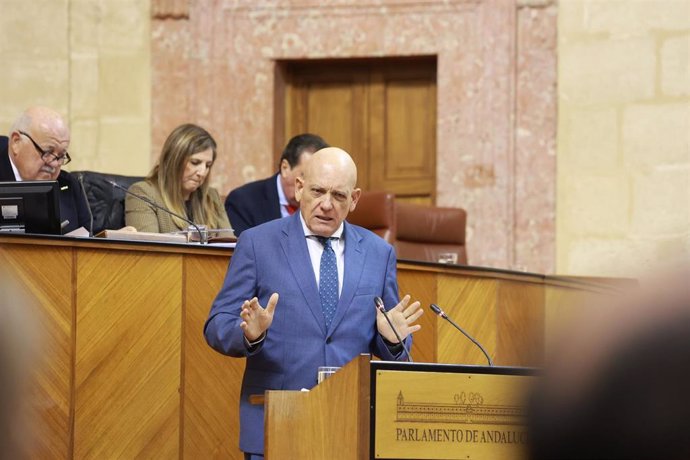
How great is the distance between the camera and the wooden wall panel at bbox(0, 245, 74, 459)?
382cm

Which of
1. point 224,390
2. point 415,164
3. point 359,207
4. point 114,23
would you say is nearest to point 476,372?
point 224,390

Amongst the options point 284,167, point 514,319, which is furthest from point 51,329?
point 514,319

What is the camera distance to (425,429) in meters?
2.62

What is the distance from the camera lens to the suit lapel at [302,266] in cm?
317

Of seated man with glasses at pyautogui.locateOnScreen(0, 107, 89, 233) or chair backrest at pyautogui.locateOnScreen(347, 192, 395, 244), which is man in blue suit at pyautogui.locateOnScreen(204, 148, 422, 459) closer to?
seated man with glasses at pyautogui.locateOnScreen(0, 107, 89, 233)

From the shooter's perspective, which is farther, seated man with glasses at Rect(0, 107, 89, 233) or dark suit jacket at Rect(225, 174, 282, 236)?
dark suit jacket at Rect(225, 174, 282, 236)

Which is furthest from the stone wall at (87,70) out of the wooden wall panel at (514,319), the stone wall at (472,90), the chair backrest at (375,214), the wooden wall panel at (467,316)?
the wooden wall panel at (467,316)

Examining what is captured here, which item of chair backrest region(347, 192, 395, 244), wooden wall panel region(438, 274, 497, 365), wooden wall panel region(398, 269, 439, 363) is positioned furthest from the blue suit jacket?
chair backrest region(347, 192, 395, 244)

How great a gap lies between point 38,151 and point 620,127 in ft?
13.3

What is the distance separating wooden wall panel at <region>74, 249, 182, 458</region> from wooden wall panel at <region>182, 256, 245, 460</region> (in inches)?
1.4

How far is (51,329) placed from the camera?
3.90m

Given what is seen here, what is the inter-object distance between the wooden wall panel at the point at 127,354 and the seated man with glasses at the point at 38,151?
709 mm

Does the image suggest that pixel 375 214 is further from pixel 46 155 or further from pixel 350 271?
pixel 350 271

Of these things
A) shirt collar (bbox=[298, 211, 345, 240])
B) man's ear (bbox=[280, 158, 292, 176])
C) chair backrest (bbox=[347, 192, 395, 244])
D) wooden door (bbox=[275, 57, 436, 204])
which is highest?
wooden door (bbox=[275, 57, 436, 204])
